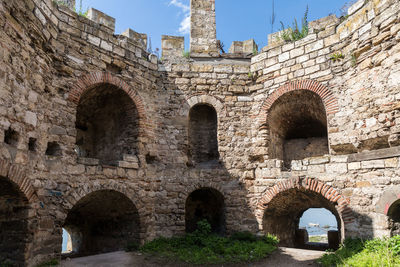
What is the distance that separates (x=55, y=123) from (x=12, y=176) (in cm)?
169

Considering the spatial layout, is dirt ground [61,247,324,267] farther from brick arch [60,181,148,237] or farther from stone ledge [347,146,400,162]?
stone ledge [347,146,400,162]

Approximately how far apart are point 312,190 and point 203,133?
355 cm

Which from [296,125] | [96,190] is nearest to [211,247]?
[96,190]

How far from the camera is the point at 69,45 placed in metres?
7.00

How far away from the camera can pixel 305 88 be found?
8.01 meters

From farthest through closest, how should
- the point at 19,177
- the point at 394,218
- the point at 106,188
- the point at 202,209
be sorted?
the point at 202,209, the point at 106,188, the point at 394,218, the point at 19,177

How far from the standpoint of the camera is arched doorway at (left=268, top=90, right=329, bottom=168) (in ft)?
27.8

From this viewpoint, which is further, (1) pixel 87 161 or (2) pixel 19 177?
(1) pixel 87 161

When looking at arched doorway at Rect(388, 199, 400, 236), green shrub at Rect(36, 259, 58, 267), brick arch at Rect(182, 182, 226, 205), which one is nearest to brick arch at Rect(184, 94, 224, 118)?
brick arch at Rect(182, 182, 226, 205)

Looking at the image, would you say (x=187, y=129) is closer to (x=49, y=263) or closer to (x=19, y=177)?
(x=19, y=177)

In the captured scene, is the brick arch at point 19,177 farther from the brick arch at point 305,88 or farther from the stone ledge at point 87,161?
the brick arch at point 305,88

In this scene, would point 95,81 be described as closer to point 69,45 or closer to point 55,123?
point 69,45

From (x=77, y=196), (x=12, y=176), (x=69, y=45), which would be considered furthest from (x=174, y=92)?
(x=12, y=176)

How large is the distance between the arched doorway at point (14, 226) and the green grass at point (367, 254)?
559cm
